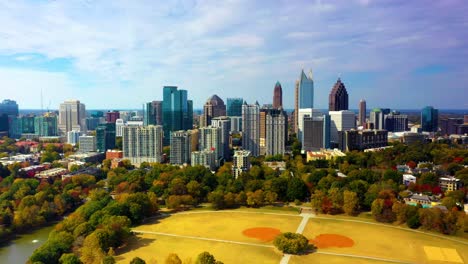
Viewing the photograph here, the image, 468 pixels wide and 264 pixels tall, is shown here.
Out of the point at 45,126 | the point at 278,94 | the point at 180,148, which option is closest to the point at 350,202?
the point at 180,148

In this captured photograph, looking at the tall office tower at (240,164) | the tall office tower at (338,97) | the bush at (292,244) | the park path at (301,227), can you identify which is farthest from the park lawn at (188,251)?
the tall office tower at (338,97)

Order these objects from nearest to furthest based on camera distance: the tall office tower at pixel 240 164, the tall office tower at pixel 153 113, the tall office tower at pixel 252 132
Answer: the tall office tower at pixel 240 164, the tall office tower at pixel 252 132, the tall office tower at pixel 153 113

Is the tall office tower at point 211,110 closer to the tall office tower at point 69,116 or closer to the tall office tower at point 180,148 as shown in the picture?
the tall office tower at point 180,148

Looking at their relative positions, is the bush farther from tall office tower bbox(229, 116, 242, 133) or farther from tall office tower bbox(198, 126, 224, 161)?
tall office tower bbox(229, 116, 242, 133)

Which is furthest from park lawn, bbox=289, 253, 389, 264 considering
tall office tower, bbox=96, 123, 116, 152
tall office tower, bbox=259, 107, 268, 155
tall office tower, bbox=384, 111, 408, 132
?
tall office tower, bbox=384, 111, 408, 132

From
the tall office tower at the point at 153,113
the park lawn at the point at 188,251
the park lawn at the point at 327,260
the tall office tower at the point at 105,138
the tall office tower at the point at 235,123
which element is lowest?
the park lawn at the point at 327,260

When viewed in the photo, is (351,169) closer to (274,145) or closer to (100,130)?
(274,145)
